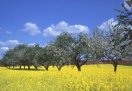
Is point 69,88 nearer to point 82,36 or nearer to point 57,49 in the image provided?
point 82,36

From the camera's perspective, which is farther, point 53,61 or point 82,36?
point 53,61

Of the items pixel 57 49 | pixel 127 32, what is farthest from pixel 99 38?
pixel 127 32

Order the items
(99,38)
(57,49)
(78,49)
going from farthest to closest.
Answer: (57,49) < (78,49) < (99,38)

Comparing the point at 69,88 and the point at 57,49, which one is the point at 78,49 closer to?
the point at 57,49

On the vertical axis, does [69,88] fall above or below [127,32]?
below

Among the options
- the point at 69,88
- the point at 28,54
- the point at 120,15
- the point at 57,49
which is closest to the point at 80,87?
the point at 69,88

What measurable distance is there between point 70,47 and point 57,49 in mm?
5173

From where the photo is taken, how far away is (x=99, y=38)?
56.3 meters

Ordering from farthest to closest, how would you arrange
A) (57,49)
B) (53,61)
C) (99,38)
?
1. (53,61)
2. (57,49)
3. (99,38)

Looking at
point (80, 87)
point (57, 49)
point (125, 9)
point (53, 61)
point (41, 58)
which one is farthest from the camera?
point (41, 58)

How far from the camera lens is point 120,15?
31.1 m

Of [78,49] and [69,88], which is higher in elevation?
[78,49]

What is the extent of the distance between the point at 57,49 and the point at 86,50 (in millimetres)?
9306

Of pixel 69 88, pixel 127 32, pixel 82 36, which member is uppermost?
pixel 82 36
